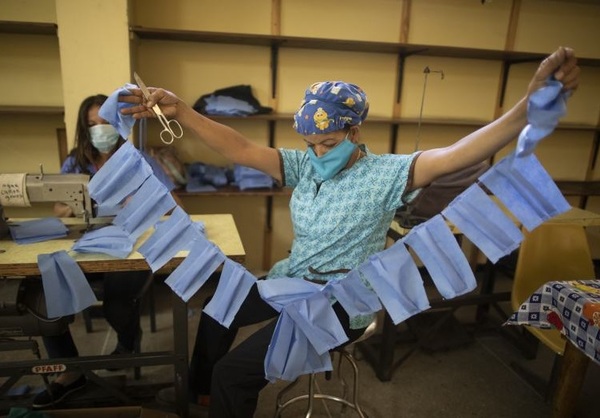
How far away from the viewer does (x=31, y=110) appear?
2.79 meters

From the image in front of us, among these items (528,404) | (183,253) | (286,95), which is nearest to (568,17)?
(286,95)

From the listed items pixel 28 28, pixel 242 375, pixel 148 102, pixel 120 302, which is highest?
pixel 28 28

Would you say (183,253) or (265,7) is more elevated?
(265,7)

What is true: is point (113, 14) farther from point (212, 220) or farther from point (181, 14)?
point (212, 220)

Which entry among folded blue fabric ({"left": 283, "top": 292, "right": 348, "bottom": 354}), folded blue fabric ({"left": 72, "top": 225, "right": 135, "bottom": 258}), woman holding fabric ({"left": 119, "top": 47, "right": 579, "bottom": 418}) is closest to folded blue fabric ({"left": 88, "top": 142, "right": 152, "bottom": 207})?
woman holding fabric ({"left": 119, "top": 47, "right": 579, "bottom": 418})

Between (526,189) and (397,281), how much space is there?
41 cm

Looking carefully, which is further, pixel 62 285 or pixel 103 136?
pixel 103 136

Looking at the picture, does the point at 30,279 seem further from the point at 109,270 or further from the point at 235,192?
Answer: the point at 235,192

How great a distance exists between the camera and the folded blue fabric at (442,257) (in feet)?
3.54

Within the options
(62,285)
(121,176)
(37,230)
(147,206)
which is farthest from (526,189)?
(37,230)

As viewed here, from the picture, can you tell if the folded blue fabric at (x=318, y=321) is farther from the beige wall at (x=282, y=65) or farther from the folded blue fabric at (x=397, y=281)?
the beige wall at (x=282, y=65)

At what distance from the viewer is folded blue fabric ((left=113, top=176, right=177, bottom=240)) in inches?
50.7

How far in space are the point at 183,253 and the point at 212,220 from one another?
49cm

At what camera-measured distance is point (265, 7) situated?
3.12 m
